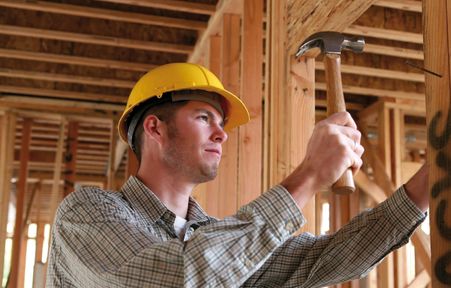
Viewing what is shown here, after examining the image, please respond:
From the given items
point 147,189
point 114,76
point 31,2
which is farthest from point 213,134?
point 114,76

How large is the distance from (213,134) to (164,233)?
374 mm

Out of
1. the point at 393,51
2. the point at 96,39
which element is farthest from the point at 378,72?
the point at 96,39

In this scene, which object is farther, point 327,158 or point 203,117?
point 203,117

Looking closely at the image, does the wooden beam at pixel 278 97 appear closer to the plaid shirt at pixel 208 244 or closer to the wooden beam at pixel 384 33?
the plaid shirt at pixel 208 244

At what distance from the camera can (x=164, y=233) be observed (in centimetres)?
198

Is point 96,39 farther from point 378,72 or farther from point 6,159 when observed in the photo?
point 378,72

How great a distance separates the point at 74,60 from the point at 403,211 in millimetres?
4313

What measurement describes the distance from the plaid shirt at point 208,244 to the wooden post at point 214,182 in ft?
6.07

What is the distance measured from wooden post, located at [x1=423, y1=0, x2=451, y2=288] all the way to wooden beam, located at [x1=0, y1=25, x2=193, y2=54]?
3866 mm

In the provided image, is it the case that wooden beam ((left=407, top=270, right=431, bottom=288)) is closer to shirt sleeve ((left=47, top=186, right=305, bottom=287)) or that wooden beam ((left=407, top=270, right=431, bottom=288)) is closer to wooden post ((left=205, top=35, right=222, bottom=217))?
wooden post ((left=205, top=35, right=222, bottom=217))

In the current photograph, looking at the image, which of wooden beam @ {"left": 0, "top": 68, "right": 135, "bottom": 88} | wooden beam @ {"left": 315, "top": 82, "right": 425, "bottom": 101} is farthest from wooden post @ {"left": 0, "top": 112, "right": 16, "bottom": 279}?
wooden beam @ {"left": 315, "top": 82, "right": 425, "bottom": 101}

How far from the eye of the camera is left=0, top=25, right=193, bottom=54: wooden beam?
491cm

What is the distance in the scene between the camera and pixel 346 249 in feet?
5.88

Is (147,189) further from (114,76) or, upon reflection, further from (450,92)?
(114,76)
